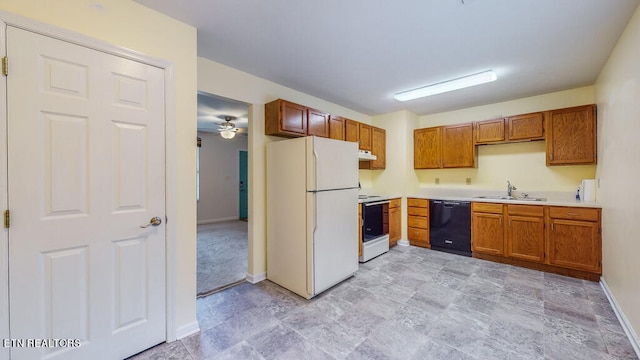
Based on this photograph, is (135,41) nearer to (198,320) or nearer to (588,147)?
(198,320)

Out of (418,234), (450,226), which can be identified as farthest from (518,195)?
(418,234)

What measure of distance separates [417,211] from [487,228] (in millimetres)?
1025

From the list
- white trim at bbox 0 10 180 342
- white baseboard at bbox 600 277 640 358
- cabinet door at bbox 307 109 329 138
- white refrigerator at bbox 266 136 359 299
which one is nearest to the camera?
white baseboard at bbox 600 277 640 358

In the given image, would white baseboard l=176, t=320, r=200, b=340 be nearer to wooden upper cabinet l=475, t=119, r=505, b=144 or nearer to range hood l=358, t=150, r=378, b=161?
range hood l=358, t=150, r=378, b=161

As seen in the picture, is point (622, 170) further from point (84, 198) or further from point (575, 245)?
point (84, 198)

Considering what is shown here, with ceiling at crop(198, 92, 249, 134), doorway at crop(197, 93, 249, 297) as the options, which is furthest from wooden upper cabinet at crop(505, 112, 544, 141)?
doorway at crop(197, 93, 249, 297)

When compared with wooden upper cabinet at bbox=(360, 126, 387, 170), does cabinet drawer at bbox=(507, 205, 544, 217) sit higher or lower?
lower

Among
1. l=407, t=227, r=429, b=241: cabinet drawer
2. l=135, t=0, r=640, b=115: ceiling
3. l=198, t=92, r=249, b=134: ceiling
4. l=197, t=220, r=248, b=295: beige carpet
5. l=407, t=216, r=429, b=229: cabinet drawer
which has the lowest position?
l=197, t=220, r=248, b=295: beige carpet

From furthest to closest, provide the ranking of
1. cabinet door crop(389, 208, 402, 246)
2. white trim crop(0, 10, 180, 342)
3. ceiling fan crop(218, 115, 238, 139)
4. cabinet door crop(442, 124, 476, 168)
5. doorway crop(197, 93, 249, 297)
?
ceiling fan crop(218, 115, 238, 139), cabinet door crop(389, 208, 402, 246), cabinet door crop(442, 124, 476, 168), doorway crop(197, 93, 249, 297), white trim crop(0, 10, 180, 342)

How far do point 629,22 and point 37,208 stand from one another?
4.29 m

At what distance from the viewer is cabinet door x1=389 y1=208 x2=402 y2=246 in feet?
13.6

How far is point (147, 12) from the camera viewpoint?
5.80 feet

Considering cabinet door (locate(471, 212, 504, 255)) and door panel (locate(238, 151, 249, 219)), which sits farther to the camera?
door panel (locate(238, 151, 249, 219))

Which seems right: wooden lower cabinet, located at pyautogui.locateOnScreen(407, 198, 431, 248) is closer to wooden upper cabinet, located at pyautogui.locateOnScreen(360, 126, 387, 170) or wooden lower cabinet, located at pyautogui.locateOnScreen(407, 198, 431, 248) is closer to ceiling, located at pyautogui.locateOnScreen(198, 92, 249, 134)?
wooden upper cabinet, located at pyautogui.locateOnScreen(360, 126, 387, 170)
